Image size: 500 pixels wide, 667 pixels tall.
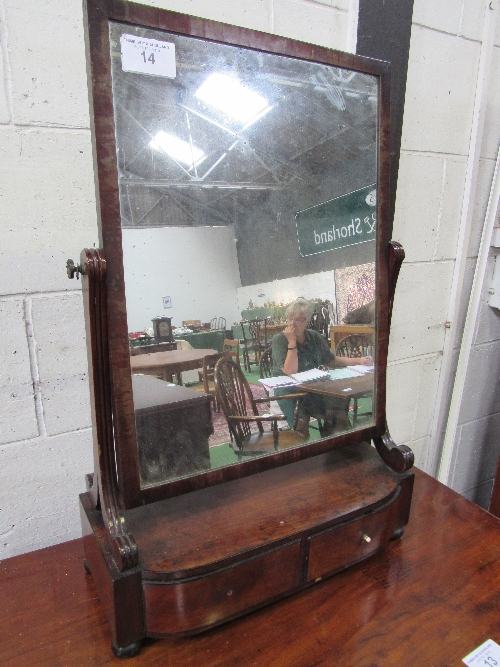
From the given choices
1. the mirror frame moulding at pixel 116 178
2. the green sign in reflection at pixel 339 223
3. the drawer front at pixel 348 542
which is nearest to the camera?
the mirror frame moulding at pixel 116 178

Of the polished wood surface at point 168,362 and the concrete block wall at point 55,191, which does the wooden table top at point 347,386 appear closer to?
the polished wood surface at point 168,362

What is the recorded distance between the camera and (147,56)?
56 cm

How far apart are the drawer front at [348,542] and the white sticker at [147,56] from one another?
72cm

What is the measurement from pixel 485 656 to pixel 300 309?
1.89ft

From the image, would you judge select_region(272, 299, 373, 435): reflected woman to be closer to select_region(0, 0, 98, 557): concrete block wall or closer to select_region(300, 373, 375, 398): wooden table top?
select_region(300, 373, 375, 398): wooden table top

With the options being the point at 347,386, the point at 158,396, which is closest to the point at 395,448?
the point at 347,386

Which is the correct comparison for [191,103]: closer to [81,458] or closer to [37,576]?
[81,458]

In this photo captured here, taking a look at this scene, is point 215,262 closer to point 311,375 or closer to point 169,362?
point 169,362

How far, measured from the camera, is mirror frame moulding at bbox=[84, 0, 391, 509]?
0.53m

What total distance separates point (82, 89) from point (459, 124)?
92 centimetres

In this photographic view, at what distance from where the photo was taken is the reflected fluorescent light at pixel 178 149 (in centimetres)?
60

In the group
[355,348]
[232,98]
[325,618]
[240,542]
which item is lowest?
[325,618]

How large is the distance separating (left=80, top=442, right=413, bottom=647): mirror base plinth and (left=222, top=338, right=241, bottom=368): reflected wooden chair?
0.79 ft

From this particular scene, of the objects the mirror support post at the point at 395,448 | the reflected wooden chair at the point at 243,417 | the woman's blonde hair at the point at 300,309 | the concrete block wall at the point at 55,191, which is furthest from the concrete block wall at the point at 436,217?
the reflected wooden chair at the point at 243,417
